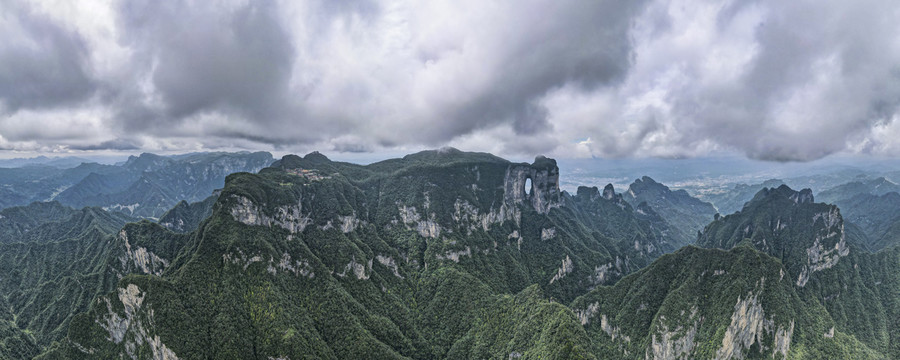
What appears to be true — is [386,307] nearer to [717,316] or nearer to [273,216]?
[273,216]

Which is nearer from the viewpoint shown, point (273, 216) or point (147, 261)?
point (273, 216)

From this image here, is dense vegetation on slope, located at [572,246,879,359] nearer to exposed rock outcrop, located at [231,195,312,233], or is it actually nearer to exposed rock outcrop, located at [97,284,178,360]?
exposed rock outcrop, located at [231,195,312,233]

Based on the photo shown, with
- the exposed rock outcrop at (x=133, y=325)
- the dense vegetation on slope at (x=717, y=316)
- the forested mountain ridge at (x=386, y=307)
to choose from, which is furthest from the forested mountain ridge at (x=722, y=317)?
the exposed rock outcrop at (x=133, y=325)

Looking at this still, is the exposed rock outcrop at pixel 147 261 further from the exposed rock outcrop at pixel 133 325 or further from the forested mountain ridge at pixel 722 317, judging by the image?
the forested mountain ridge at pixel 722 317

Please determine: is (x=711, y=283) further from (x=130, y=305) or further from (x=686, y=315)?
(x=130, y=305)

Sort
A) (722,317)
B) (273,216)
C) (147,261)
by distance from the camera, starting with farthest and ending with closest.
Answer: (147,261) < (273,216) < (722,317)

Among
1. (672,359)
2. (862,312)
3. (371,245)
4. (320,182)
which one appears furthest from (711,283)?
(320,182)

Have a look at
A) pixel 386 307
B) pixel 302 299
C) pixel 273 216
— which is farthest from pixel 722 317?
pixel 273 216

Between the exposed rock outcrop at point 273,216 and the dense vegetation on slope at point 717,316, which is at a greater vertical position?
the exposed rock outcrop at point 273,216

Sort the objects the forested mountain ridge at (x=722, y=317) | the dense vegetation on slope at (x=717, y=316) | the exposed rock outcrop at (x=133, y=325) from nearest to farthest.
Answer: the exposed rock outcrop at (x=133, y=325)
the dense vegetation on slope at (x=717, y=316)
the forested mountain ridge at (x=722, y=317)

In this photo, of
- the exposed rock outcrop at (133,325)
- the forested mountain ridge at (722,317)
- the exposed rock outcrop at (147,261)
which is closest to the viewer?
the exposed rock outcrop at (133,325)

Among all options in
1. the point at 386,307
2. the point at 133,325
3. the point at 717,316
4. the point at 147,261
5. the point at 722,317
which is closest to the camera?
the point at 133,325

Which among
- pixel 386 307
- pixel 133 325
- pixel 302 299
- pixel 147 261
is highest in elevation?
pixel 302 299
